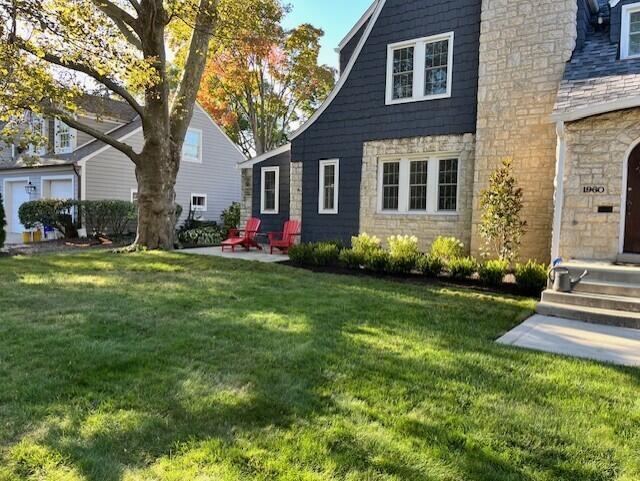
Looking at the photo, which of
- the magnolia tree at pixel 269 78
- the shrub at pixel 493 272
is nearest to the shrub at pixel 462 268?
the shrub at pixel 493 272

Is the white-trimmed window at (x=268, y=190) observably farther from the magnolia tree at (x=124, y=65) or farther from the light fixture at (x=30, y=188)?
the light fixture at (x=30, y=188)

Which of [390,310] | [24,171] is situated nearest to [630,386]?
[390,310]

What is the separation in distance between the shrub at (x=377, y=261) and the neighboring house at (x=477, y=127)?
2.08 meters

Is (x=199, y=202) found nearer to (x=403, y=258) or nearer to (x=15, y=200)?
(x=15, y=200)

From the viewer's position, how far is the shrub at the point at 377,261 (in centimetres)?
872

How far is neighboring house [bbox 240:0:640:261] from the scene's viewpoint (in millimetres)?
7230

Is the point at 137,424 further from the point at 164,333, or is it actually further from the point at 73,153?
the point at 73,153

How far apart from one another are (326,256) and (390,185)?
2.89 m

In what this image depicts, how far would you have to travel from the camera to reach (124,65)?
345 inches

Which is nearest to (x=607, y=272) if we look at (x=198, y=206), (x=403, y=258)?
(x=403, y=258)

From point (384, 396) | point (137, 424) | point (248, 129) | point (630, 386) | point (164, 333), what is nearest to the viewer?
point (137, 424)

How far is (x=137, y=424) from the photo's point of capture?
108 inches

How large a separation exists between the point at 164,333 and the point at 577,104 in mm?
7104

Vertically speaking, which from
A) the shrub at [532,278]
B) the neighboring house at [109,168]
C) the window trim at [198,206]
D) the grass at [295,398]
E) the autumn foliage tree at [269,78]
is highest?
the autumn foliage tree at [269,78]
